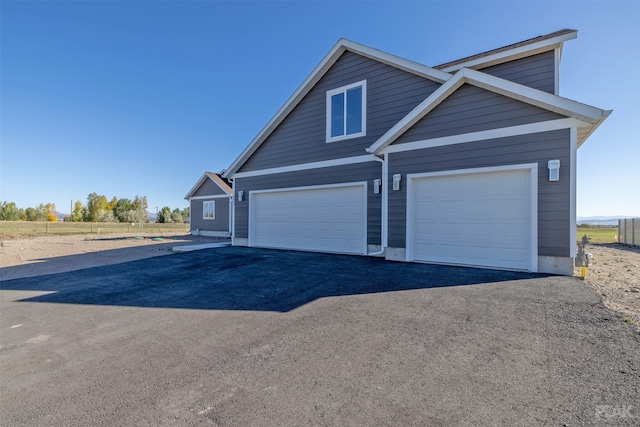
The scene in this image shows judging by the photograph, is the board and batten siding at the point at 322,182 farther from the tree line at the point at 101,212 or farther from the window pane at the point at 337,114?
the tree line at the point at 101,212

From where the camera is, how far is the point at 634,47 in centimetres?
741

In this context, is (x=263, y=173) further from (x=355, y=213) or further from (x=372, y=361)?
(x=372, y=361)

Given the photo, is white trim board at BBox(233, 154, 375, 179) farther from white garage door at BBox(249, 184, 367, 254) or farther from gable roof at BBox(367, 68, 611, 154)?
gable roof at BBox(367, 68, 611, 154)

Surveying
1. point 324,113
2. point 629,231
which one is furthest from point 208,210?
point 629,231

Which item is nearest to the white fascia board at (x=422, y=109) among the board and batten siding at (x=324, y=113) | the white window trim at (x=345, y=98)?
the board and batten siding at (x=324, y=113)

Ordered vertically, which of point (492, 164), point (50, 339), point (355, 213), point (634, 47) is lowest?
point (50, 339)

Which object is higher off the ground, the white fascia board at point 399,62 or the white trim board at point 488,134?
the white fascia board at point 399,62

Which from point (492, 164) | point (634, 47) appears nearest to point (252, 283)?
point (492, 164)

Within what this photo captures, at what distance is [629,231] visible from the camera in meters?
14.8

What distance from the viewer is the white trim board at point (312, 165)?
907 centimetres

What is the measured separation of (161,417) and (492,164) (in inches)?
282

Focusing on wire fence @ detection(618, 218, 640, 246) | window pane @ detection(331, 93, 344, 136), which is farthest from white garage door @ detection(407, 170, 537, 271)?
wire fence @ detection(618, 218, 640, 246)

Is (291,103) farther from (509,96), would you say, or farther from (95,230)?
(95,230)

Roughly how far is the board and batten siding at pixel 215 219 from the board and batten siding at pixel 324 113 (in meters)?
9.61
